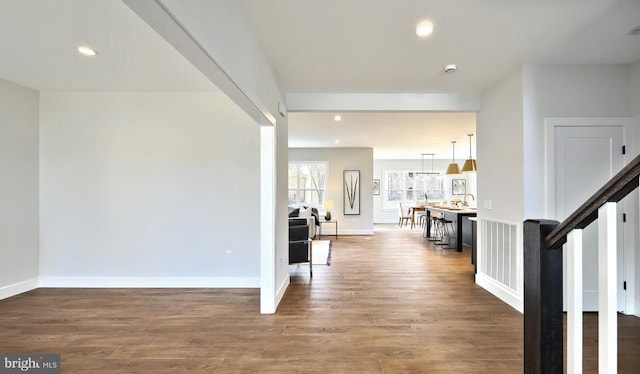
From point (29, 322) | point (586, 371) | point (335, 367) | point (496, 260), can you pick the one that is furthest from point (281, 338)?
point (496, 260)

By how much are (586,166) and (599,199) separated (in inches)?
109

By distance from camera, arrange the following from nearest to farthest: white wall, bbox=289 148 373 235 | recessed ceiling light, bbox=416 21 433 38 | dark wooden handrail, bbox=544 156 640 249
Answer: dark wooden handrail, bbox=544 156 640 249, recessed ceiling light, bbox=416 21 433 38, white wall, bbox=289 148 373 235

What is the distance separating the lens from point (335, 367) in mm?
2049

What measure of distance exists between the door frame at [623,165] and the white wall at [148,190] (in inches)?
129

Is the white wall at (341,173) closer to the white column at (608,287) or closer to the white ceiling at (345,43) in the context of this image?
the white ceiling at (345,43)

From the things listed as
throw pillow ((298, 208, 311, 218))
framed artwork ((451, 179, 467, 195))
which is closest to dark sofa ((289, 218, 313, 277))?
throw pillow ((298, 208, 311, 218))

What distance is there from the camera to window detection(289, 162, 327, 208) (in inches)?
337

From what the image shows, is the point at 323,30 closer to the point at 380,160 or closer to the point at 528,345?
the point at 528,345

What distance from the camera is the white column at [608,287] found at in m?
0.87

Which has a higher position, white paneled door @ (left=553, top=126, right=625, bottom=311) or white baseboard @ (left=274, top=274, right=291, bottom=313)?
white paneled door @ (left=553, top=126, right=625, bottom=311)

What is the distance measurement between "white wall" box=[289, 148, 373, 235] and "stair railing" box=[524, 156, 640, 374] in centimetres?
717

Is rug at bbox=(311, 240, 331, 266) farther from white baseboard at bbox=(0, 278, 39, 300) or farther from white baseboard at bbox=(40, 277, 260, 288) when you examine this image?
white baseboard at bbox=(0, 278, 39, 300)

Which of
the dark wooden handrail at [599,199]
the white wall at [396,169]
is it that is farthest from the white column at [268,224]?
the white wall at [396,169]

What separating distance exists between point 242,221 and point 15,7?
2.69 meters
